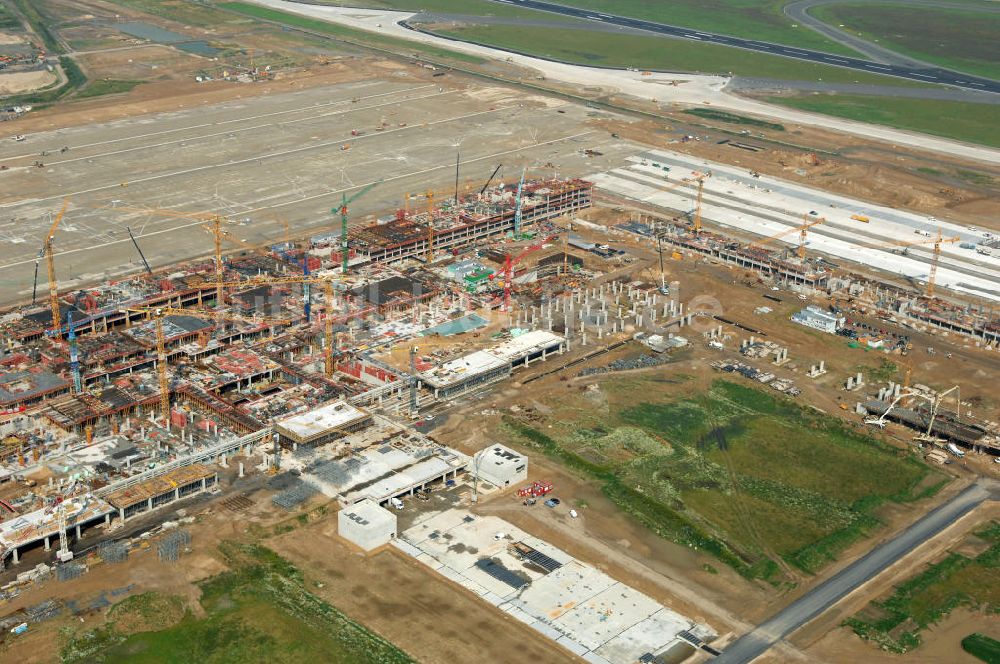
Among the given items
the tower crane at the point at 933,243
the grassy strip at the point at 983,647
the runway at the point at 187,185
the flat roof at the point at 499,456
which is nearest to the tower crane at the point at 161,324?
the runway at the point at 187,185

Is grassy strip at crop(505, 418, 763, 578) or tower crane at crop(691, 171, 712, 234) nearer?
grassy strip at crop(505, 418, 763, 578)

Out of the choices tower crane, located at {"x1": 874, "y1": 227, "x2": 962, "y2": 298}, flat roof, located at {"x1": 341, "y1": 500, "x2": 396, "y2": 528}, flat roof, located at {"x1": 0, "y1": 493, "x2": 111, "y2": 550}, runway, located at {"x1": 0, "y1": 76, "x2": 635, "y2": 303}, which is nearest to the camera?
flat roof, located at {"x1": 0, "y1": 493, "x2": 111, "y2": 550}

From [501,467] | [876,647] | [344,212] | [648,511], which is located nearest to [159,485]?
[501,467]

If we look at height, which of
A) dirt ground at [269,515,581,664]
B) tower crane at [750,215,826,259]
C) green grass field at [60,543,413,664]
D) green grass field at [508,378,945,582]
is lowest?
green grass field at [60,543,413,664]

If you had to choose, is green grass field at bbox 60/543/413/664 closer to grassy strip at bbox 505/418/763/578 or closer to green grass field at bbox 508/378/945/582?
grassy strip at bbox 505/418/763/578

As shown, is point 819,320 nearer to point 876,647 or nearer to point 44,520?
point 876,647

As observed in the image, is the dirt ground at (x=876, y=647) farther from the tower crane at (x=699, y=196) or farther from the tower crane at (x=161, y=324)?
the tower crane at (x=699, y=196)

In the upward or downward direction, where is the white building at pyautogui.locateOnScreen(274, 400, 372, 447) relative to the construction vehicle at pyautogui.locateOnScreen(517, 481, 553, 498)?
upward

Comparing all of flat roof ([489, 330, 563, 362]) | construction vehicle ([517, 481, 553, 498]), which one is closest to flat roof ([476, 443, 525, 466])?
construction vehicle ([517, 481, 553, 498])
